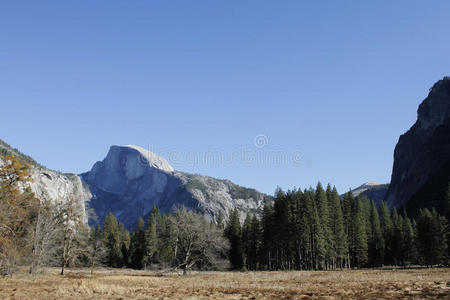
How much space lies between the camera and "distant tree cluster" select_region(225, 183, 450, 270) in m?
66.2

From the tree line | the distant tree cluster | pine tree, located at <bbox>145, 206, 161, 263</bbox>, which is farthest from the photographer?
pine tree, located at <bbox>145, 206, 161, 263</bbox>

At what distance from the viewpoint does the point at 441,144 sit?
16512cm

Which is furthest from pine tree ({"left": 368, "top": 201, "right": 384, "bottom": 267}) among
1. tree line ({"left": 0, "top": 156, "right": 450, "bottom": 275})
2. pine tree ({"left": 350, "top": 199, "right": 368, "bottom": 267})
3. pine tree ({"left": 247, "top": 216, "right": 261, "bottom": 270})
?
pine tree ({"left": 247, "top": 216, "right": 261, "bottom": 270})

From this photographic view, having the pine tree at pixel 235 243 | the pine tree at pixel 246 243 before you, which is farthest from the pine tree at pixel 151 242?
the pine tree at pixel 246 243

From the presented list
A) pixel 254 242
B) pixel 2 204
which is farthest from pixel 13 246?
pixel 254 242

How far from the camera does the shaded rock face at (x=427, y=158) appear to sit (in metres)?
155

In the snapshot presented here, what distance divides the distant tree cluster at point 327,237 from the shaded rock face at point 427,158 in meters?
75.7

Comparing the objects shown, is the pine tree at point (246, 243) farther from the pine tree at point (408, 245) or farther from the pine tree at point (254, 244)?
the pine tree at point (408, 245)

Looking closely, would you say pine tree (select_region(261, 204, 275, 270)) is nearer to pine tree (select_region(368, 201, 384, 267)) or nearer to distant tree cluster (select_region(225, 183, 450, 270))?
distant tree cluster (select_region(225, 183, 450, 270))

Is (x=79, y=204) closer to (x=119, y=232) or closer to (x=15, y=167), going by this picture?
(x=15, y=167)

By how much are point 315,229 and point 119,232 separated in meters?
65.1

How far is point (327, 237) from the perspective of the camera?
214ft

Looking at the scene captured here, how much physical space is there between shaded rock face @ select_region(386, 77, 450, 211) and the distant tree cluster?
75.7m

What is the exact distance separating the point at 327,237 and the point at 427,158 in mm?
133605
